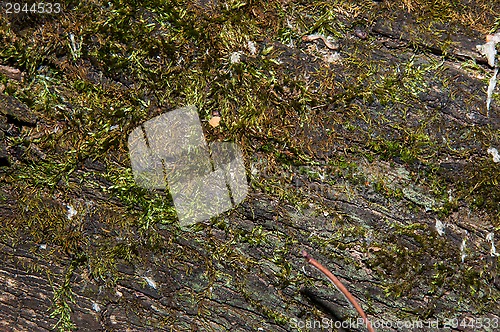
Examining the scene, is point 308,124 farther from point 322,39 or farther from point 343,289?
point 343,289

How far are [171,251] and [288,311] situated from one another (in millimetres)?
620

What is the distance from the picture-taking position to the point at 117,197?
6.33ft

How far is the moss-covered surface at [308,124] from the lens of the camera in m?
1.85

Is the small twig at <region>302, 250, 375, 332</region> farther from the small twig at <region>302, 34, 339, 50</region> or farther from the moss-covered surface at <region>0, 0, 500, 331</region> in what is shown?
the small twig at <region>302, 34, 339, 50</region>

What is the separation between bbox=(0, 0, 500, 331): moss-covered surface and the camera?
A: 1.85m

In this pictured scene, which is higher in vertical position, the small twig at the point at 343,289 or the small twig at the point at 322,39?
the small twig at the point at 322,39

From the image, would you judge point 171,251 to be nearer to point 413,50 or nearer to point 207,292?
point 207,292

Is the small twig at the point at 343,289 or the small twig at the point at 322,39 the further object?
the small twig at the point at 322,39

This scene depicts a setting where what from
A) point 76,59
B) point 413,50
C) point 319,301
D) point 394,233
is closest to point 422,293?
point 394,233

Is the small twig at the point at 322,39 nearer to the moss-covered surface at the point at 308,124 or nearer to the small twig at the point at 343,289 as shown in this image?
the moss-covered surface at the point at 308,124

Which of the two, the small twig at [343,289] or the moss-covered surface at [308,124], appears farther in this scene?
the moss-covered surface at [308,124]

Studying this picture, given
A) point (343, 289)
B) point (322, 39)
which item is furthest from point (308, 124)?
point (343, 289)

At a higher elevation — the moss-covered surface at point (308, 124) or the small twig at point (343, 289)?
the moss-covered surface at point (308, 124)

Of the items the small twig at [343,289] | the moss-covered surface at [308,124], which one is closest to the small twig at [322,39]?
the moss-covered surface at [308,124]
